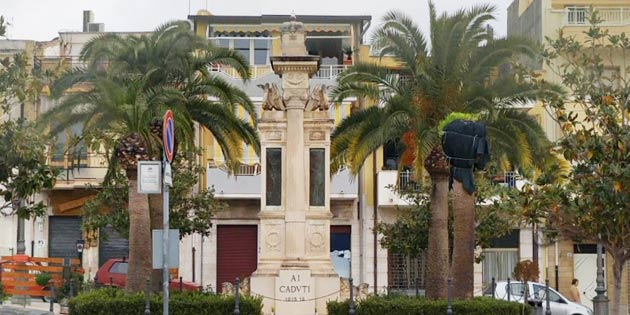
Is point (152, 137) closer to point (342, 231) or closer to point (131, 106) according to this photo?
point (131, 106)

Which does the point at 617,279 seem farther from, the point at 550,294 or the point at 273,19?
the point at 273,19

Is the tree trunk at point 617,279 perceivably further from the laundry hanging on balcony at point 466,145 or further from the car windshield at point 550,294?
the car windshield at point 550,294

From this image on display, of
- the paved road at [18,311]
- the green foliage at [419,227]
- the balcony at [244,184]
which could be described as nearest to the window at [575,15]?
the balcony at [244,184]

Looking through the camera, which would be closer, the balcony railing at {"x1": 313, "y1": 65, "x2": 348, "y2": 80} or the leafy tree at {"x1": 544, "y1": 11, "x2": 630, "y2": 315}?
the leafy tree at {"x1": 544, "y1": 11, "x2": 630, "y2": 315}

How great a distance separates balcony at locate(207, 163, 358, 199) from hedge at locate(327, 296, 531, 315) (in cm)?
1923

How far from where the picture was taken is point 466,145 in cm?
2980

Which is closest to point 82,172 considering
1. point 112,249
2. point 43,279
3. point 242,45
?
point 112,249

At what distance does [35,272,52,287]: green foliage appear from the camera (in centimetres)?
3566

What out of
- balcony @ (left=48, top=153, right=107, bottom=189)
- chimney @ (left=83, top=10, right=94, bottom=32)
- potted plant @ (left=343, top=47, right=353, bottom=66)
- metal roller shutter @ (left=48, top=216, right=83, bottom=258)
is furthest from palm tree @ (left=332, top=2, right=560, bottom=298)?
chimney @ (left=83, top=10, right=94, bottom=32)

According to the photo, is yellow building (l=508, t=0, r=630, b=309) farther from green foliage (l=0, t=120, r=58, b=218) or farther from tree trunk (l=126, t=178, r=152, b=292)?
green foliage (l=0, t=120, r=58, b=218)

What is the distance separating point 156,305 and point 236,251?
21836 millimetres

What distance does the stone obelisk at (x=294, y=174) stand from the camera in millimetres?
33906

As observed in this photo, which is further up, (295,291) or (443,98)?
(443,98)

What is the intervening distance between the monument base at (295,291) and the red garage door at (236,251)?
1673cm
